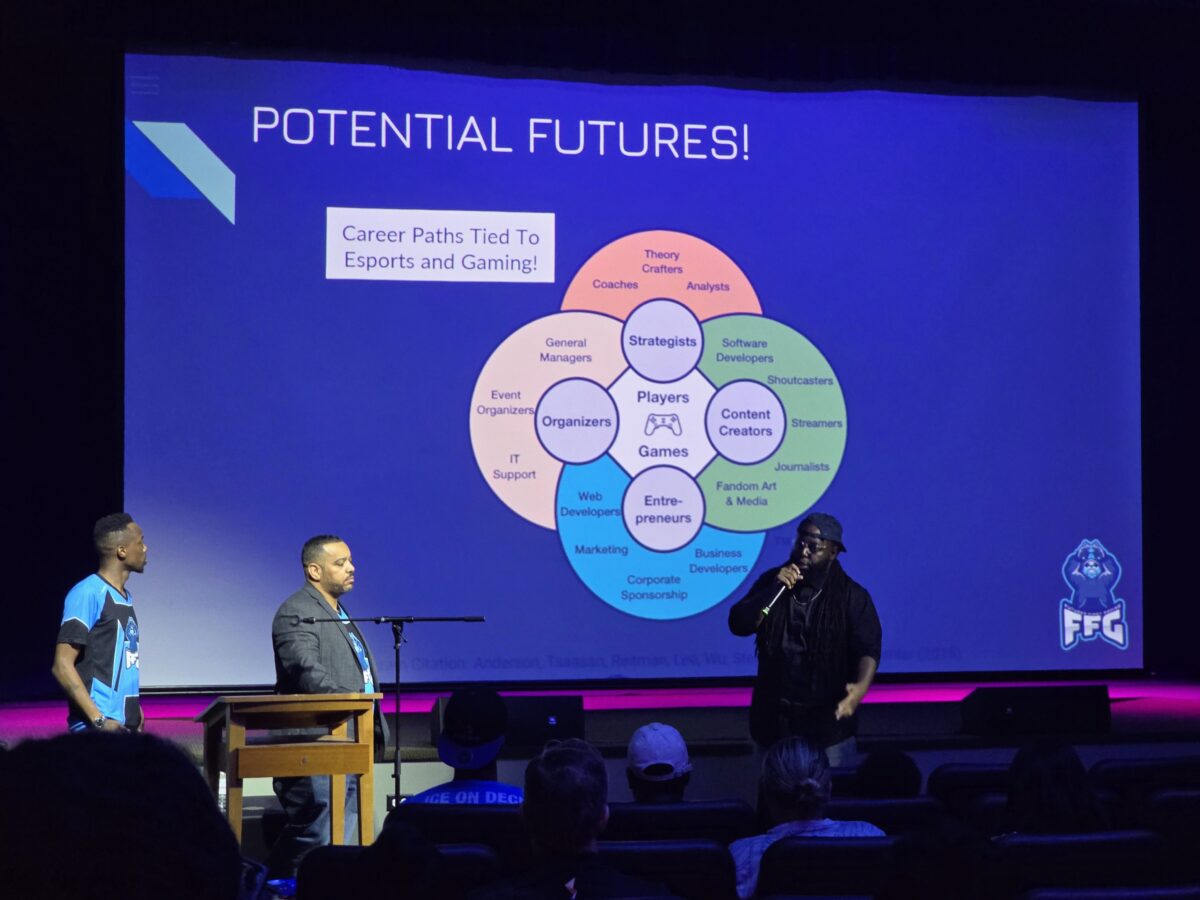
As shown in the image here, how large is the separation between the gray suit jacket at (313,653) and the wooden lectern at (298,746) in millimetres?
268

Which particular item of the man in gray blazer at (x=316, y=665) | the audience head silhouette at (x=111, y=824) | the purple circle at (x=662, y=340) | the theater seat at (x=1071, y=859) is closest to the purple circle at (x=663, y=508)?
the purple circle at (x=662, y=340)

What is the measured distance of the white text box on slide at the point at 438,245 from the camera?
6344 mm

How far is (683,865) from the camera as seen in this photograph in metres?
2.62

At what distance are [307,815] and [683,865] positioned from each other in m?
2.52

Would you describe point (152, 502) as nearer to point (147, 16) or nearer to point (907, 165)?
point (147, 16)

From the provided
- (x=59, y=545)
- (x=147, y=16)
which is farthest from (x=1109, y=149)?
(x=59, y=545)

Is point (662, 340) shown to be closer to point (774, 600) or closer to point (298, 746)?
point (774, 600)

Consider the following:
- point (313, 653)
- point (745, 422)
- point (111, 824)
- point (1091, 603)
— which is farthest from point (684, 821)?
point (1091, 603)

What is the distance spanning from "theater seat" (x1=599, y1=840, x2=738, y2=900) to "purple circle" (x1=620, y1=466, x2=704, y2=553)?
151 inches

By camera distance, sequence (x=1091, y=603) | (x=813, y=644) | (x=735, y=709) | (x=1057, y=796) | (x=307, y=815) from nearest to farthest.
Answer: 1. (x=1057, y=796)
2. (x=307, y=815)
3. (x=813, y=644)
4. (x=735, y=709)
5. (x=1091, y=603)

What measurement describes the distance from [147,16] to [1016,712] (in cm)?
512

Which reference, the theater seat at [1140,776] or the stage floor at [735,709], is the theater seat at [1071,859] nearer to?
the theater seat at [1140,776]

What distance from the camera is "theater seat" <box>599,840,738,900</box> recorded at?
260 centimetres

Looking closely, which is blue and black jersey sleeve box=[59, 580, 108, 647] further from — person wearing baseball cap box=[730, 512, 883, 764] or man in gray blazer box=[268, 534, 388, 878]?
person wearing baseball cap box=[730, 512, 883, 764]
